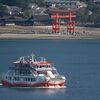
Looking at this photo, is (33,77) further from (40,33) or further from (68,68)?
(40,33)

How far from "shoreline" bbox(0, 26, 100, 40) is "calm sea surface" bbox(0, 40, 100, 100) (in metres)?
4.59

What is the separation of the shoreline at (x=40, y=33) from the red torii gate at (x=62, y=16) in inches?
28.7

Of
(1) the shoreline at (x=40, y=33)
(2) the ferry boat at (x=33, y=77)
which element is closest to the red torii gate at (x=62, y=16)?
(1) the shoreline at (x=40, y=33)

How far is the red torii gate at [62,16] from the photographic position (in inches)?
5669

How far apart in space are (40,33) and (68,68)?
58.3 metres

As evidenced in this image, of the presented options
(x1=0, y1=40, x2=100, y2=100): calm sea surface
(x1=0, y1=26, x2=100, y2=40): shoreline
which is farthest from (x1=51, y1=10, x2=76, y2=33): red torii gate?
(x1=0, y1=40, x2=100, y2=100): calm sea surface

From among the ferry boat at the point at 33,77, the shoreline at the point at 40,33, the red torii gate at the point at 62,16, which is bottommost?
the shoreline at the point at 40,33

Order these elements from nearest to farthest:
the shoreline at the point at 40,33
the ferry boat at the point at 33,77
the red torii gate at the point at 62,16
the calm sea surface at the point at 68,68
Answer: the calm sea surface at the point at 68,68, the ferry boat at the point at 33,77, the shoreline at the point at 40,33, the red torii gate at the point at 62,16

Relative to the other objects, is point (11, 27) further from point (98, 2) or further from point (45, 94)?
point (45, 94)

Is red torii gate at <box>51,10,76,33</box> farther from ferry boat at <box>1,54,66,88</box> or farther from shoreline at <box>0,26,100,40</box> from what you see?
ferry boat at <box>1,54,66,88</box>

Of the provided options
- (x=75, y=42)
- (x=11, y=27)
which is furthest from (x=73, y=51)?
(x=11, y=27)

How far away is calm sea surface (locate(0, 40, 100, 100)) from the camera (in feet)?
219

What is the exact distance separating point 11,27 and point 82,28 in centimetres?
999

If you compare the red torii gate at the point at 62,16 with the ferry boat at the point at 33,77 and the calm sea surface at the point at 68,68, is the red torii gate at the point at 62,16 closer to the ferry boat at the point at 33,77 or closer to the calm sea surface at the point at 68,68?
the calm sea surface at the point at 68,68
